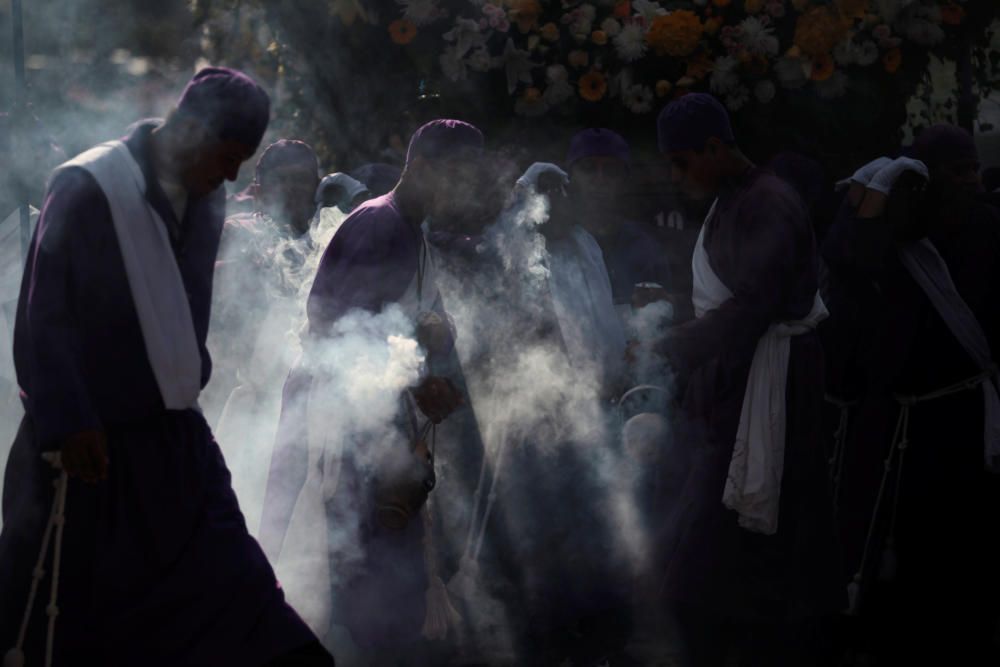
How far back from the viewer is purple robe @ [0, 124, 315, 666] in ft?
13.3

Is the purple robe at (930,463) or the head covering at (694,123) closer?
the head covering at (694,123)

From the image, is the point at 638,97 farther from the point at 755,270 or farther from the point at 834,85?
the point at 755,270

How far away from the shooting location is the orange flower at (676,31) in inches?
293

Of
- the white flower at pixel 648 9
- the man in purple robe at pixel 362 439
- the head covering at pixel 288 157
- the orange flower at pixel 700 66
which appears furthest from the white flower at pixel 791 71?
the man in purple robe at pixel 362 439

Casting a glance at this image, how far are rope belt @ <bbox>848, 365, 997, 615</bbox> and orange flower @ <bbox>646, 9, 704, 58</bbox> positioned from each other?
2.17m

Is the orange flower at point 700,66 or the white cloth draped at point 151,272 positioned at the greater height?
the orange flower at point 700,66

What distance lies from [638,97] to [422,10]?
3.97 ft

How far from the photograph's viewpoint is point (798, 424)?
18.8 ft

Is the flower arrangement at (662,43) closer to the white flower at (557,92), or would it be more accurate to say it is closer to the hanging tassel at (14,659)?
the white flower at (557,92)

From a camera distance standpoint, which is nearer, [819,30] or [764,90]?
[819,30]

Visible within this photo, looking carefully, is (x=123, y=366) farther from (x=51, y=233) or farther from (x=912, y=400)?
(x=912, y=400)

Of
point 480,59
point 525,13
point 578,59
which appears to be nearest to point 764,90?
Answer: point 578,59

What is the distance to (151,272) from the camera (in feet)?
13.9

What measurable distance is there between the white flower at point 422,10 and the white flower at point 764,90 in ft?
5.57
